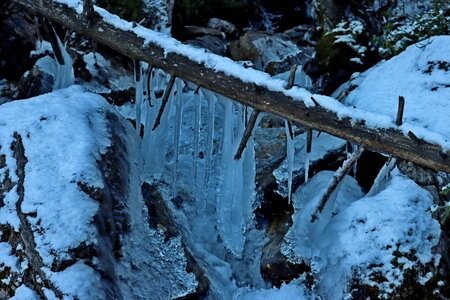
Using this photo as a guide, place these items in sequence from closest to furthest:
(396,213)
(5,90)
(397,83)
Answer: (396,213), (397,83), (5,90)

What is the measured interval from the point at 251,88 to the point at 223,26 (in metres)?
7.57

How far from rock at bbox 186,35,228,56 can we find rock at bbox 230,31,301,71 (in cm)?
27

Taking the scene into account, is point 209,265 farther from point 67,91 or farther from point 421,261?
point 67,91

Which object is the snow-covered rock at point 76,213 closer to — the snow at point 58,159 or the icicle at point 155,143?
the snow at point 58,159

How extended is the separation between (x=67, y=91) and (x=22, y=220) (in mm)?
2588

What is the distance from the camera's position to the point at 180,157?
683cm

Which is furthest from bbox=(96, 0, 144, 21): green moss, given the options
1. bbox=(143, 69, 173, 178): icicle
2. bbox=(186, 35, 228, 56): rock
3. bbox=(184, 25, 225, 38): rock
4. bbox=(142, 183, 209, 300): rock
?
bbox=(142, 183, 209, 300): rock

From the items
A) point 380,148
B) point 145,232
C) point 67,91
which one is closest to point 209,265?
point 145,232

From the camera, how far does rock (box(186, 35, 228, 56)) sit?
10.4 meters

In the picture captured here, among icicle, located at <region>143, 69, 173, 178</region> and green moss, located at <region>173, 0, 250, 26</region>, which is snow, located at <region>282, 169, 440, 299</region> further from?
green moss, located at <region>173, 0, 250, 26</region>

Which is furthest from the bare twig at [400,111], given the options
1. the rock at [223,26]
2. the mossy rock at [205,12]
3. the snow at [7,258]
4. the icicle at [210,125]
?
the rock at [223,26]

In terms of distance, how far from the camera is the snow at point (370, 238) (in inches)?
171

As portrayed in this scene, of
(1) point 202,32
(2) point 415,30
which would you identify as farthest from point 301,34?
(2) point 415,30

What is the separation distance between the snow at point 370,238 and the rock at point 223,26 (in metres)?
7.74
